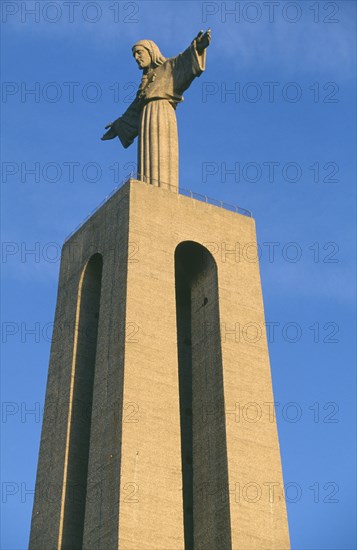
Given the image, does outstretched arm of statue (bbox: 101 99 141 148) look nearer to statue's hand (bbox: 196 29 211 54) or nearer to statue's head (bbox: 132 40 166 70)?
statue's head (bbox: 132 40 166 70)

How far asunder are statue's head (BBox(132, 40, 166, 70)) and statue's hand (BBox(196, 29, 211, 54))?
9.74 ft

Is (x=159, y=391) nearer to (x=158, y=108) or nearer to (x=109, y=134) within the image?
(x=158, y=108)

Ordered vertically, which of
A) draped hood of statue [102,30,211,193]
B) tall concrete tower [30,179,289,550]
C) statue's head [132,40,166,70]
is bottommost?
tall concrete tower [30,179,289,550]

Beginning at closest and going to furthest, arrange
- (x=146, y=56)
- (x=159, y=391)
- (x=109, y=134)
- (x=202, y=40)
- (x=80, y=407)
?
(x=159, y=391)
(x=80, y=407)
(x=202, y=40)
(x=146, y=56)
(x=109, y=134)

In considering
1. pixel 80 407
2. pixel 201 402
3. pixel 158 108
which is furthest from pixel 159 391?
pixel 158 108

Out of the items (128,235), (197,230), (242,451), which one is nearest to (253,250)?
(197,230)

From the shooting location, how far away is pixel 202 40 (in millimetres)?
36719

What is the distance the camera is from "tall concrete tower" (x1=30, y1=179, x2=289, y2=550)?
93.6ft

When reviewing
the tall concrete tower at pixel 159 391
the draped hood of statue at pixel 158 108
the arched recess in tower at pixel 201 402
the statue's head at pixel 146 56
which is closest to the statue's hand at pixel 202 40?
the draped hood of statue at pixel 158 108

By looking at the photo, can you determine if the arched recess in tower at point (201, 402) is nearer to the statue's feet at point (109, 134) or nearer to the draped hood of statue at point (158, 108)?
the draped hood of statue at point (158, 108)

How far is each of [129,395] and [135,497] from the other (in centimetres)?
321

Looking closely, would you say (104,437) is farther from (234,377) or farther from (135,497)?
(234,377)

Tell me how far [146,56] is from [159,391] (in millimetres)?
15460

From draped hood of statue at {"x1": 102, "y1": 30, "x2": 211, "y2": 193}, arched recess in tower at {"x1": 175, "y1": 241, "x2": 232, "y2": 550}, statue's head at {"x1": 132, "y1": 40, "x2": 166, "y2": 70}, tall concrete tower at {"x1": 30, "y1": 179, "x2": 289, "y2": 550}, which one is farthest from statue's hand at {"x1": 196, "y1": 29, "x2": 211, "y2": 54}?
arched recess in tower at {"x1": 175, "y1": 241, "x2": 232, "y2": 550}
